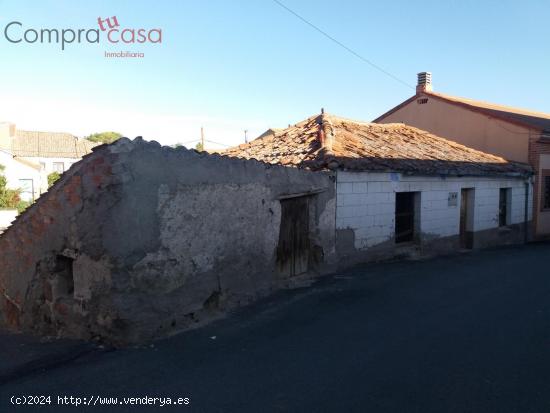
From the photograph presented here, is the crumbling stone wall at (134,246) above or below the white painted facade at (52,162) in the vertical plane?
below

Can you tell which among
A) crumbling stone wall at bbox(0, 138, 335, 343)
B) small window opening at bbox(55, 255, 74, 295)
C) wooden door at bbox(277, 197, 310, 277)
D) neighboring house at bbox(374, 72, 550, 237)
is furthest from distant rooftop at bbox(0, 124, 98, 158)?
small window opening at bbox(55, 255, 74, 295)

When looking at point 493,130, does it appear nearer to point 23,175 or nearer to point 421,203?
point 421,203

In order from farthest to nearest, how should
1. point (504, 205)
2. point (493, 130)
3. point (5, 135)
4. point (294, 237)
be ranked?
1. point (5, 135)
2. point (493, 130)
3. point (504, 205)
4. point (294, 237)

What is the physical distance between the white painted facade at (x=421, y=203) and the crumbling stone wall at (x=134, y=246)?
Result: 11.0ft

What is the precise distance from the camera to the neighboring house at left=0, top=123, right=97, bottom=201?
3738cm

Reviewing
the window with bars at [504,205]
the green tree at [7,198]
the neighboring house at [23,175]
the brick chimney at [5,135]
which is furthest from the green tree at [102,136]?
the window with bars at [504,205]

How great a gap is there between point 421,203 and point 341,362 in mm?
8145

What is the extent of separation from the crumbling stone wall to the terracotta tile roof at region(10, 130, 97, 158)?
43588mm

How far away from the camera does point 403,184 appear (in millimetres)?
11406

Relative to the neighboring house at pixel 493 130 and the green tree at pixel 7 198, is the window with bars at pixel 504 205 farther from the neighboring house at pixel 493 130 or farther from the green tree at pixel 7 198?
the green tree at pixel 7 198

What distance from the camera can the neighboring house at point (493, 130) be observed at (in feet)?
54.6

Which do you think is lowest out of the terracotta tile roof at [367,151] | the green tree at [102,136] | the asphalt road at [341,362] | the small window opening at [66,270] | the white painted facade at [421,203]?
the asphalt road at [341,362]

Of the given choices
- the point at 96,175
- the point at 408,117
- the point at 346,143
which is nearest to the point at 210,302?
the point at 96,175

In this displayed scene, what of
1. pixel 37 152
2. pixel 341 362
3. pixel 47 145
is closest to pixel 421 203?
pixel 341 362
